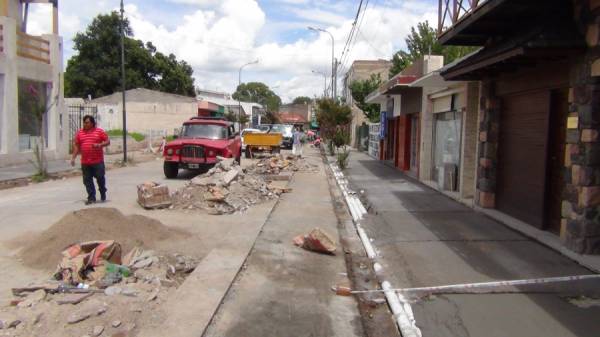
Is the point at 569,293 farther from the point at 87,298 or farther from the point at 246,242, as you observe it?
the point at 87,298

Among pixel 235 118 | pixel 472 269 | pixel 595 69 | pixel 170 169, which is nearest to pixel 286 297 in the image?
pixel 472 269

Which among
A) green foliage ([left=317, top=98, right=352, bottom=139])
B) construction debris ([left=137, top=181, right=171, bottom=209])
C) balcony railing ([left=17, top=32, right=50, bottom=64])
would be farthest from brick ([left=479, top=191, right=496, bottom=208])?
green foliage ([left=317, top=98, right=352, bottom=139])

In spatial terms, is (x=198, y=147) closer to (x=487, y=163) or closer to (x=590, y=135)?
(x=487, y=163)

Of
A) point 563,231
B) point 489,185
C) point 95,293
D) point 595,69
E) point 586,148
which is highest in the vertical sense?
point 595,69

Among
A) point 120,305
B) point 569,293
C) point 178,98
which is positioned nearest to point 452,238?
point 569,293

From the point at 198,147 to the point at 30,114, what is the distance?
9151mm

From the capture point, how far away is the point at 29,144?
70.5ft

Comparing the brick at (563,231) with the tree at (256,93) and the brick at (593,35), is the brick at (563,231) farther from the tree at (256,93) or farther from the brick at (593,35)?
the tree at (256,93)

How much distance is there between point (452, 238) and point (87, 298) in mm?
5699

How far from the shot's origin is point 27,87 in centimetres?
2148

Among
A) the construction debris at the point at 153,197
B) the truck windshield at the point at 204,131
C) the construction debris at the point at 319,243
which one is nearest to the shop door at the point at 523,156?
the construction debris at the point at 319,243

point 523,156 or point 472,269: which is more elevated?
point 523,156

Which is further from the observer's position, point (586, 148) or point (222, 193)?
point (222, 193)

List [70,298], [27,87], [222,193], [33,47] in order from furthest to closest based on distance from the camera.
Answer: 1. [33,47]
2. [27,87]
3. [222,193]
4. [70,298]
